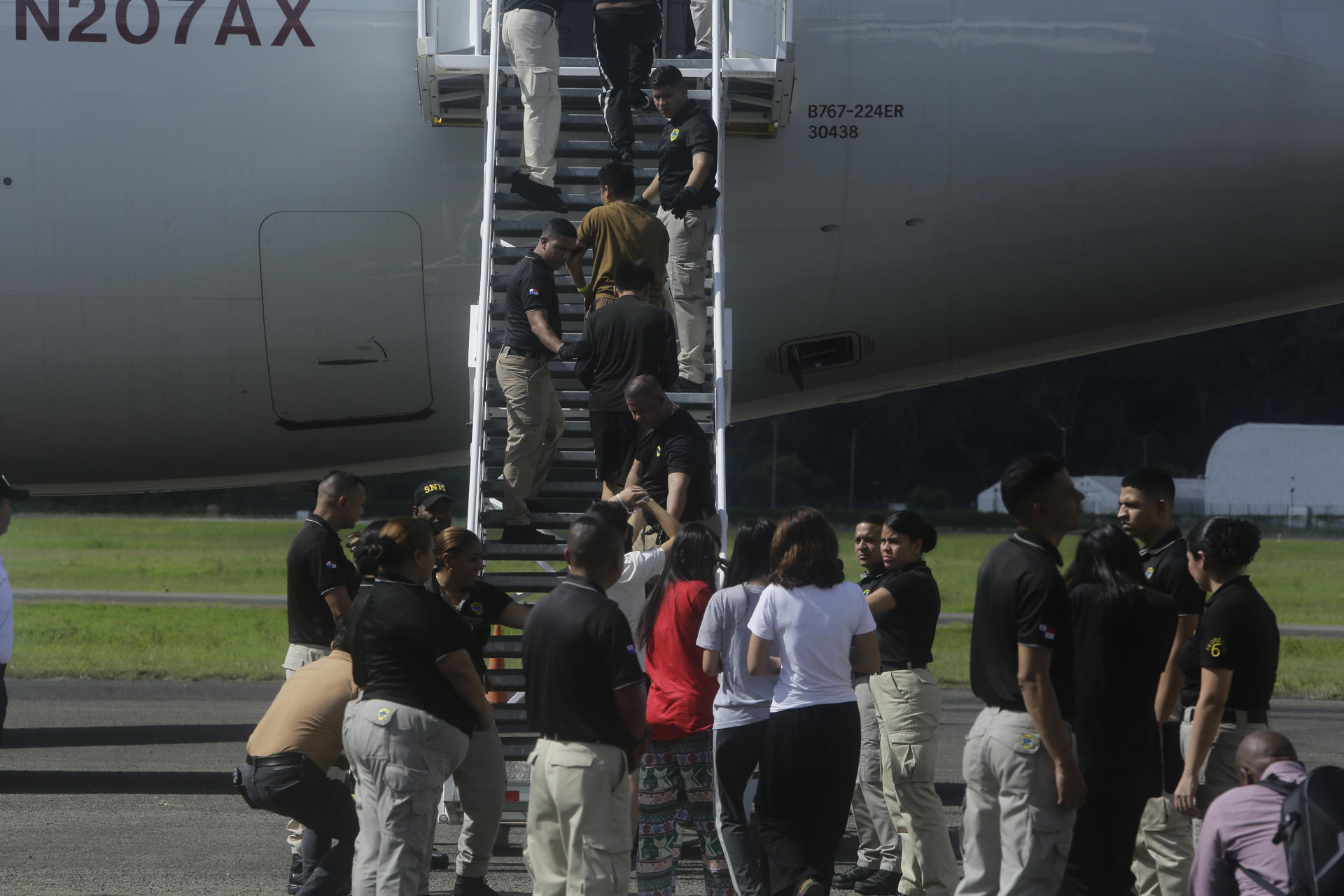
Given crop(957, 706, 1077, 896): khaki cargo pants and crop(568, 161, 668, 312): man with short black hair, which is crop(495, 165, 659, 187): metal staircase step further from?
crop(957, 706, 1077, 896): khaki cargo pants

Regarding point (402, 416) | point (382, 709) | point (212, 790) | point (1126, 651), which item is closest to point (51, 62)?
point (402, 416)

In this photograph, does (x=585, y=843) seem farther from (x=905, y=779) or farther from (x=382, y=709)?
(x=905, y=779)

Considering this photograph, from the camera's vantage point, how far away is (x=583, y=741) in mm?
4980

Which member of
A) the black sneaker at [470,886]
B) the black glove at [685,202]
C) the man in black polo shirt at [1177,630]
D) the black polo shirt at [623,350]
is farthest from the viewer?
the black glove at [685,202]

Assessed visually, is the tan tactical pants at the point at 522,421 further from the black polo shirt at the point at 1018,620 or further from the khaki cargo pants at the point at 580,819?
the black polo shirt at the point at 1018,620

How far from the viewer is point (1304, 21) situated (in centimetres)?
908

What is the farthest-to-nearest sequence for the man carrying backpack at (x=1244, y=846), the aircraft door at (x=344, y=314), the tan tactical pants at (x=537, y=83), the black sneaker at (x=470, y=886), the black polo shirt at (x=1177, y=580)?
the aircraft door at (x=344, y=314) < the tan tactical pants at (x=537, y=83) < the black polo shirt at (x=1177, y=580) < the black sneaker at (x=470, y=886) < the man carrying backpack at (x=1244, y=846)

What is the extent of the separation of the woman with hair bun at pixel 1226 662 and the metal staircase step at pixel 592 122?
15.7 ft

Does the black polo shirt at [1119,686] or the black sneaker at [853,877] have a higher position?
the black polo shirt at [1119,686]

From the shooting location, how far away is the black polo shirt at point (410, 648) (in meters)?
5.18

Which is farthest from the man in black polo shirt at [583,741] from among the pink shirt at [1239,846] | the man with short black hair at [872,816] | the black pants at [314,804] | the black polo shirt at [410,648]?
the man with short black hair at [872,816]

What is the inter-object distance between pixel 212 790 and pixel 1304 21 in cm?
920

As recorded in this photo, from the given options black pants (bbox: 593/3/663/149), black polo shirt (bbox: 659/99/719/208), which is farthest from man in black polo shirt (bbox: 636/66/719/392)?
black pants (bbox: 593/3/663/149)

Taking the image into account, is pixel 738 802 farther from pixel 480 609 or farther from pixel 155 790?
pixel 155 790
